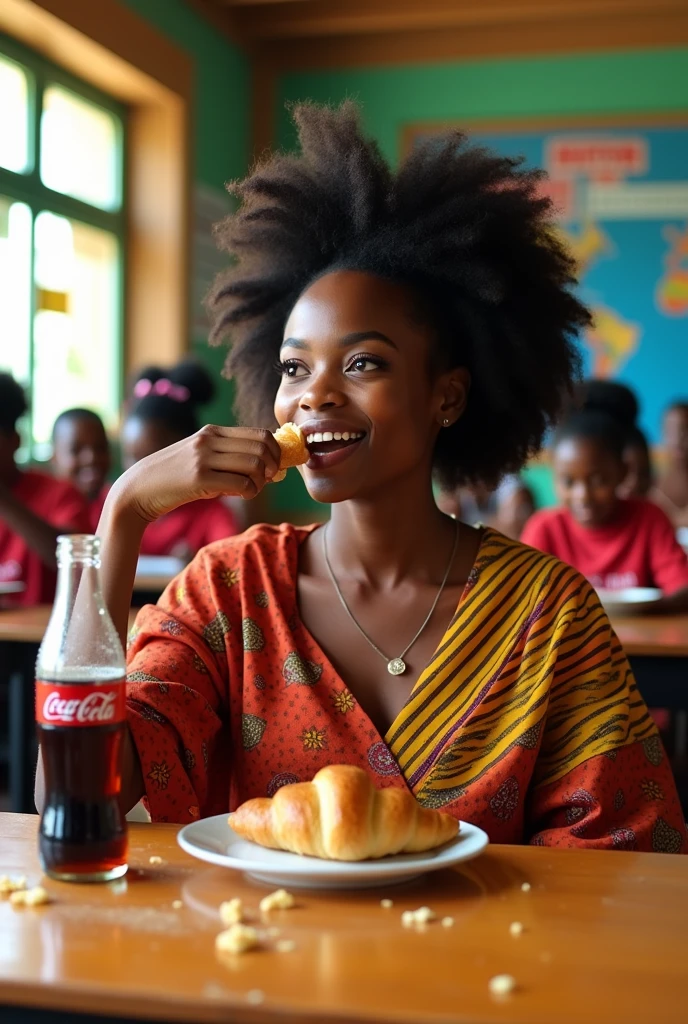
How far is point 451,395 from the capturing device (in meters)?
1.75

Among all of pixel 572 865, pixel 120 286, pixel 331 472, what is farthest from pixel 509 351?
pixel 120 286

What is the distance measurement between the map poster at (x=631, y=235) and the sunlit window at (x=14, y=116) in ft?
8.88

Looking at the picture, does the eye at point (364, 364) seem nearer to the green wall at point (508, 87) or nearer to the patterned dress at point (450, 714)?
the patterned dress at point (450, 714)

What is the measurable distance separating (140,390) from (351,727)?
133 inches

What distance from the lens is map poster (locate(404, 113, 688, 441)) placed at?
692cm

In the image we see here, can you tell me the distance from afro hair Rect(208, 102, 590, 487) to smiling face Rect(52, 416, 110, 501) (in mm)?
2880

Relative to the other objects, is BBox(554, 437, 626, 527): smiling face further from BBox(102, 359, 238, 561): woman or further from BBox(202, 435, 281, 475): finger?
BBox(202, 435, 281, 475): finger

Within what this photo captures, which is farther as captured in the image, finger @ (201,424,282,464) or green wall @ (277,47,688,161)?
green wall @ (277,47,688,161)

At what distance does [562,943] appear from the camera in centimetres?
92

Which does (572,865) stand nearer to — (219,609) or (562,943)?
(562,943)

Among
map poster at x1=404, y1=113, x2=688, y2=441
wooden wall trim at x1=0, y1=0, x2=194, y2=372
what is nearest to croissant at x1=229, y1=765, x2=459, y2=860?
wooden wall trim at x1=0, y1=0, x2=194, y2=372

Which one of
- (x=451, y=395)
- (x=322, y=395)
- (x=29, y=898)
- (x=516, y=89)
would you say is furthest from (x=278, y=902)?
(x=516, y=89)

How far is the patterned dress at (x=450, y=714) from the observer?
56.6 inches

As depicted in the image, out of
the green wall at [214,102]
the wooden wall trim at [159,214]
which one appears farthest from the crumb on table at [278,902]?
the wooden wall trim at [159,214]
